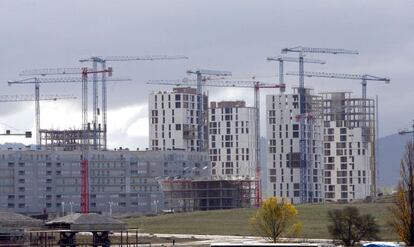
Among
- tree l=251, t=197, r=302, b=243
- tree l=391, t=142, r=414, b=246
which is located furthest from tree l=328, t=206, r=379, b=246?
tree l=391, t=142, r=414, b=246

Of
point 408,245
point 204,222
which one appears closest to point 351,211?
point 408,245

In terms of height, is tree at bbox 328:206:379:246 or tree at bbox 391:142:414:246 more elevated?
tree at bbox 391:142:414:246

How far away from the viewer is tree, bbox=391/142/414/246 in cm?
9094

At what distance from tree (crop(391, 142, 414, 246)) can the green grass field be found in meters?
33.5

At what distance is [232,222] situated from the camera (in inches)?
6688

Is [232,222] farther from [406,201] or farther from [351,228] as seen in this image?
[406,201]

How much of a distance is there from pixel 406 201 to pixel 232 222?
259 ft

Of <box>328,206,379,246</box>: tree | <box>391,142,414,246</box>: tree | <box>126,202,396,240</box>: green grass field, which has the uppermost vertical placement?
<box>391,142,414,246</box>: tree

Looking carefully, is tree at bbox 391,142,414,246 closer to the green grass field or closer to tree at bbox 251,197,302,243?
tree at bbox 251,197,302,243

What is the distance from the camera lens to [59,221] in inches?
4434

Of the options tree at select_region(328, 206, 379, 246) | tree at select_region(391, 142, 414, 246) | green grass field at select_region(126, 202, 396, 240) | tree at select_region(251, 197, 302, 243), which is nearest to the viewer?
tree at select_region(391, 142, 414, 246)

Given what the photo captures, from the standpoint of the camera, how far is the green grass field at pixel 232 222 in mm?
144850

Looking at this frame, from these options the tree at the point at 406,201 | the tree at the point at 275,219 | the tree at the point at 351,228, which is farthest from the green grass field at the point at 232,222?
the tree at the point at 406,201

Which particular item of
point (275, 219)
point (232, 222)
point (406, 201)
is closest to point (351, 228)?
point (275, 219)
